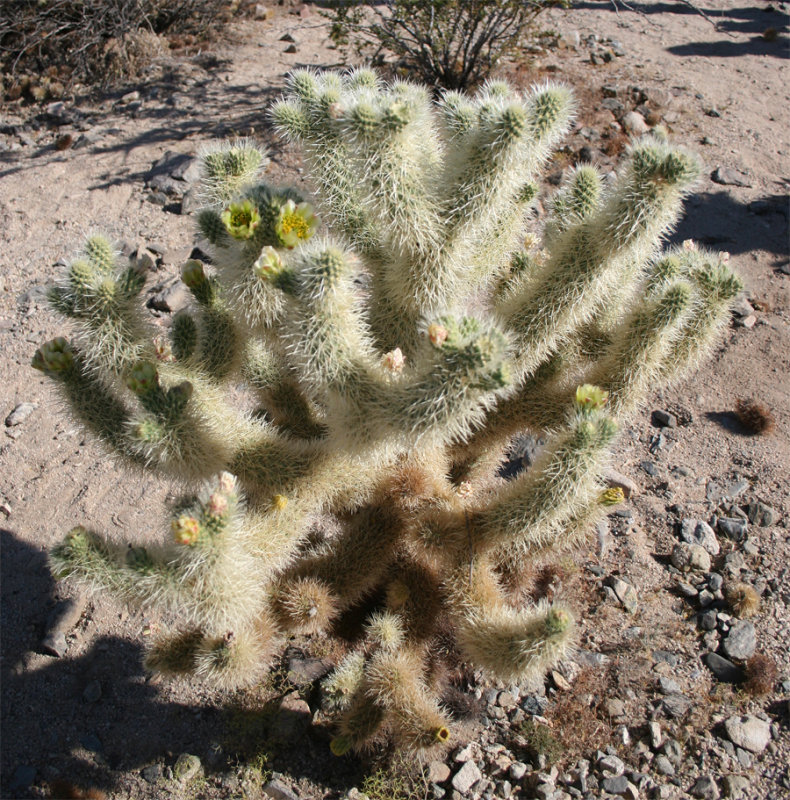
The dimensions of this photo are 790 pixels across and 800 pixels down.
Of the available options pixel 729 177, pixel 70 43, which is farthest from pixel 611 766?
pixel 70 43

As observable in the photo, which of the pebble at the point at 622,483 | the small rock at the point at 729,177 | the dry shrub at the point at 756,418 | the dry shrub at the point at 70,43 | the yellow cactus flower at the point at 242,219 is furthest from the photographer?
the dry shrub at the point at 70,43

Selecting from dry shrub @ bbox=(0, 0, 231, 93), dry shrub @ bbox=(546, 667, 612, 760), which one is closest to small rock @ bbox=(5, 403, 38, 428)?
dry shrub @ bbox=(546, 667, 612, 760)

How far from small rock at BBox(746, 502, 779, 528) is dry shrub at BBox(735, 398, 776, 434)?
0.64 m

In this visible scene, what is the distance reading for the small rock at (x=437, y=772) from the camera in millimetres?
2730

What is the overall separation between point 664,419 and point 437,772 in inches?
108

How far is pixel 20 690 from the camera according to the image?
10.1ft

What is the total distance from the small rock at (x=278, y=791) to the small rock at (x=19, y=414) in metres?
2.93

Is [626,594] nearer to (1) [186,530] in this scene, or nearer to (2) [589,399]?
(2) [589,399]

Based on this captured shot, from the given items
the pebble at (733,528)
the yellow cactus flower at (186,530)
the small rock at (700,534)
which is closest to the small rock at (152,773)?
the yellow cactus flower at (186,530)

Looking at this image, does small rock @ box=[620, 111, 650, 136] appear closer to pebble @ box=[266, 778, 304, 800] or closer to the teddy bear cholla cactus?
the teddy bear cholla cactus

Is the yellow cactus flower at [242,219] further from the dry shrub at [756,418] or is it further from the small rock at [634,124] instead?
the small rock at [634,124]

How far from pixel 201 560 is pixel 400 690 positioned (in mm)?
1019

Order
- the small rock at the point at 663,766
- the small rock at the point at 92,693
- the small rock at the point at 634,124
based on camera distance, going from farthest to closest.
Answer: the small rock at the point at 634,124 → the small rock at the point at 92,693 → the small rock at the point at 663,766

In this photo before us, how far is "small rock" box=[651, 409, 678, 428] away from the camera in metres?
4.35
